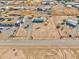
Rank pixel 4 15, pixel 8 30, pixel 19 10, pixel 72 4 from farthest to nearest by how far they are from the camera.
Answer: pixel 72 4 < pixel 19 10 < pixel 4 15 < pixel 8 30

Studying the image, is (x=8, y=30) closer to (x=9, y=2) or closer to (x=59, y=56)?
(x=59, y=56)

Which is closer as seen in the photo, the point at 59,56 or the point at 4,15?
the point at 59,56

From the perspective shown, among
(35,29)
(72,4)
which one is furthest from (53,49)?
(72,4)

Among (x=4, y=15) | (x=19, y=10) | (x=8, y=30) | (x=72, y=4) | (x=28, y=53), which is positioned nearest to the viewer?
(x=28, y=53)

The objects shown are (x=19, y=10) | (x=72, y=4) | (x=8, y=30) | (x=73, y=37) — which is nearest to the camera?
(x=73, y=37)

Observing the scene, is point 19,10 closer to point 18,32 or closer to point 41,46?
point 18,32

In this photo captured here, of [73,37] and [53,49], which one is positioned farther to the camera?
[73,37]

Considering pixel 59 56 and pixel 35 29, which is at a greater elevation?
pixel 35 29

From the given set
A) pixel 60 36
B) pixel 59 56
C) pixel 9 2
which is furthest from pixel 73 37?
pixel 9 2

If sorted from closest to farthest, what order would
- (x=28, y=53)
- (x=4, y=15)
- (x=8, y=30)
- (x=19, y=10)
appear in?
(x=28, y=53)
(x=8, y=30)
(x=4, y=15)
(x=19, y=10)
